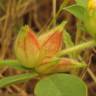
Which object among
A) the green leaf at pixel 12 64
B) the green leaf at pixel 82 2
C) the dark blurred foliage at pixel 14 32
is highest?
the green leaf at pixel 82 2

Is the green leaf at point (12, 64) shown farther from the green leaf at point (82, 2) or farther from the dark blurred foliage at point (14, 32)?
the dark blurred foliage at point (14, 32)

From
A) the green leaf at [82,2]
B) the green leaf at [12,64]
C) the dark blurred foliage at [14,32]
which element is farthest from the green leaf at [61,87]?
the dark blurred foliage at [14,32]

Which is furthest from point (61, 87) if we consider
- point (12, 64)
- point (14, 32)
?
point (14, 32)

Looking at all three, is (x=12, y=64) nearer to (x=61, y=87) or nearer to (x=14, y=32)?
(x=61, y=87)

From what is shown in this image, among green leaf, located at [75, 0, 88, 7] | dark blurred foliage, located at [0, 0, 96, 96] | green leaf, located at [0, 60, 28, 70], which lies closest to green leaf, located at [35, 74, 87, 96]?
green leaf, located at [0, 60, 28, 70]

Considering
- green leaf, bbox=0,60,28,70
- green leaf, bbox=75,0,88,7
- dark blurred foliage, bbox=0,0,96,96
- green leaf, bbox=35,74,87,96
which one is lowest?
dark blurred foliage, bbox=0,0,96,96

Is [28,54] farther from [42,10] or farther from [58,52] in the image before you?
[42,10]

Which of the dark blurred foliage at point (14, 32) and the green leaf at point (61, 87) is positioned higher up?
the green leaf at point (61, 87)

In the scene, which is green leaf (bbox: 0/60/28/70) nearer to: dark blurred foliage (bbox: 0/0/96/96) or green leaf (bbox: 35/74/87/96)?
green leaf (bbox: 35/74/87/96)

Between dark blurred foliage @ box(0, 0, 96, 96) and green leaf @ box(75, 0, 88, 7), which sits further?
dark blurred foliage @ box(0, 0, 96, 96)
